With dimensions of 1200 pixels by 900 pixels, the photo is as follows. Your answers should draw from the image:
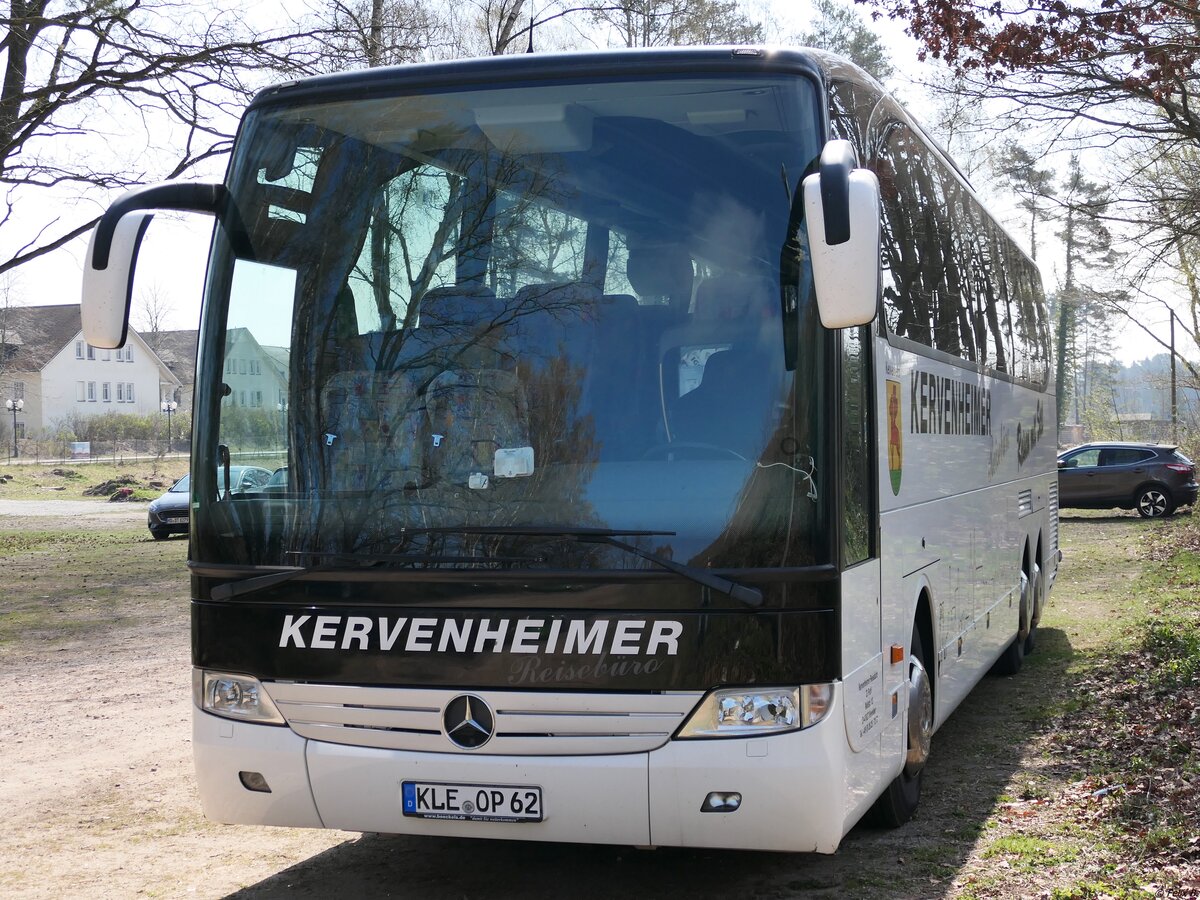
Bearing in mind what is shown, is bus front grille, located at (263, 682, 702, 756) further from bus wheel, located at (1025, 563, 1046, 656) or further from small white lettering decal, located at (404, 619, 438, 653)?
bus wheel, located at (1025, 563, 1046, 656)

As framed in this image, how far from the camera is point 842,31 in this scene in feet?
107

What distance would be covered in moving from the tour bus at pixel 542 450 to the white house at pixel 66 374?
88255mm

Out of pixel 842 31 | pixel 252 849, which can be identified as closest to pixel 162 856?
pixel 252 849

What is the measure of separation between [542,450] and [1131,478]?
30.8 m

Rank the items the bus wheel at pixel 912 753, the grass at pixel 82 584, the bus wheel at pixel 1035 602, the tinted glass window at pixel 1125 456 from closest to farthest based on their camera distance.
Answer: the bus wheel at pixel 912 753 < the bus wheel at pixel 1035 602 < the grass at pixel 82 584 < the tinted glass window at pixel 1125 456

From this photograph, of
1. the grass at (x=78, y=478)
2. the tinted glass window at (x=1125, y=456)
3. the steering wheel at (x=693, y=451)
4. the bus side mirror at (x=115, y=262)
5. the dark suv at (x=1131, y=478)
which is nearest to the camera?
the steering wheel at (x=693, y=451)

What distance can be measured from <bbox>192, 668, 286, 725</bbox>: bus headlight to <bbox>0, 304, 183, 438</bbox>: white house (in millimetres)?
88177

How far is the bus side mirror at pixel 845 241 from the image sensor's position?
4.43 m

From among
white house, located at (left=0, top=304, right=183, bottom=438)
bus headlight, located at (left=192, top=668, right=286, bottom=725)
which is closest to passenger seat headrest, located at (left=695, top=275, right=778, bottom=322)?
bus headlight, located at (left=192, top=668, right=286, bottom=725)

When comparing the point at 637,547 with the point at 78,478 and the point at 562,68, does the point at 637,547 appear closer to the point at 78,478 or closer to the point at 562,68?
the point at 562,68

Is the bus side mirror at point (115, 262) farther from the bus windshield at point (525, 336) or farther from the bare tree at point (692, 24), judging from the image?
the bare tree at point (692, 24)

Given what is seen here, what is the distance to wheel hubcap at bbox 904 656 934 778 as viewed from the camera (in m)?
6.47

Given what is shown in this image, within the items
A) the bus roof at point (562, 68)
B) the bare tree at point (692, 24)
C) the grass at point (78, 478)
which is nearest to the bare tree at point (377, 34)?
the bare tree at point (692, 24)

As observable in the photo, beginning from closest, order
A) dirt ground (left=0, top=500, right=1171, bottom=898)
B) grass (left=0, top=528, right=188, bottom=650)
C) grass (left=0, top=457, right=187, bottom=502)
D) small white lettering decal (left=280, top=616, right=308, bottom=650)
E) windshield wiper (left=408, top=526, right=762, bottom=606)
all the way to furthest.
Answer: windshield wiper (left=408, top=526, right=762, bottom=606)
small white lettering decal (left=280, top=616, right=308, bottom=650)
dirt ground (left=0, top=500, right=1171, bottom=898)
grass (left=0, top=528, right=188, bottom=650)
grass (left=0, top=457, right=187, bottom=502)
